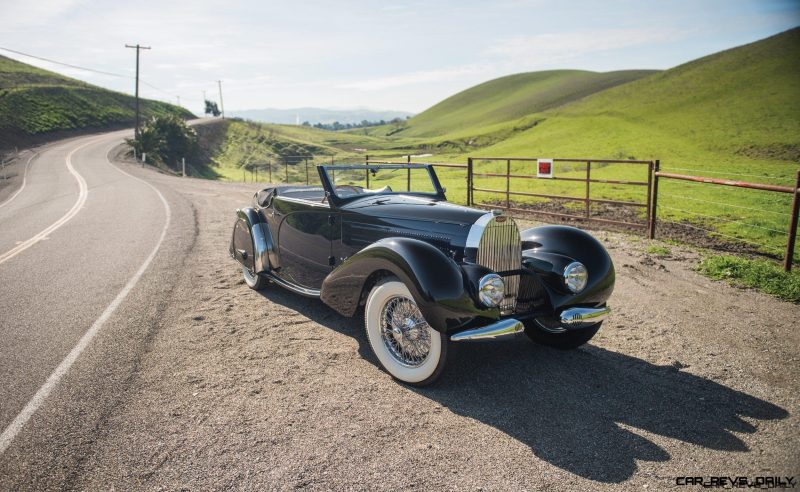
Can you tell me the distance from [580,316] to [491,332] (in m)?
0.98

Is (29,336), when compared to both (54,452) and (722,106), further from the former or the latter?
(722,106)

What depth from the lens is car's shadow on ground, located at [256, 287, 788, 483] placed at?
3023 millimetres

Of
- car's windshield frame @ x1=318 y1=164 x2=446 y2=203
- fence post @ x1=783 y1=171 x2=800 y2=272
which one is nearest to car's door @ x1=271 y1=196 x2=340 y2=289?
car's windshield frame @ x1=318 y1=164 x2=446 y2=203

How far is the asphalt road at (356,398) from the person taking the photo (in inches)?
111

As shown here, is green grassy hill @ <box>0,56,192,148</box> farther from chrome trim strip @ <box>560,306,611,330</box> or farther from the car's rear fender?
chrome trim strip @ <box>560,306,611,330</box>

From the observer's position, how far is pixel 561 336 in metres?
4.54

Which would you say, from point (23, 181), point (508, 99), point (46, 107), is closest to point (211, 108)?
point (46, 107)

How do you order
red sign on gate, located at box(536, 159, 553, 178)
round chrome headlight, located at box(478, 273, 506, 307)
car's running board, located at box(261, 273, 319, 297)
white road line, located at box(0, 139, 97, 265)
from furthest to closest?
red sign on gate, located at box(536, 159, 553, 178) → white road line, located at box(0, 139, 97, 265) → car's running board, located at box(261, 273, 319, 297) → round chrome headlight, located at box(478, 273, 506, 307)

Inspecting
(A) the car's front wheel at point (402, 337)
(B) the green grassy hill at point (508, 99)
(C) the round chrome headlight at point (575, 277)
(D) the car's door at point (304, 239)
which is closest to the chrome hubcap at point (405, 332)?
(A) the car's front wheel at point (402, 337)

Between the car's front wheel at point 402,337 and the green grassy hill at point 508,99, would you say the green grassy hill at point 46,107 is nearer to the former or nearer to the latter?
the car's front wheel at point 402,337

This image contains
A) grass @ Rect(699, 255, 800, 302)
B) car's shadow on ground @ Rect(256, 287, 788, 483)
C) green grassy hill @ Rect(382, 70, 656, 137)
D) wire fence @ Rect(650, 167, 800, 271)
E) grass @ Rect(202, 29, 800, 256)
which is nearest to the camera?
car's shadow on ground @ Rect(256, 287, 788, 483)

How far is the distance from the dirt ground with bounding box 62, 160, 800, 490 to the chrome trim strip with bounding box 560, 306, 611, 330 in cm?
42

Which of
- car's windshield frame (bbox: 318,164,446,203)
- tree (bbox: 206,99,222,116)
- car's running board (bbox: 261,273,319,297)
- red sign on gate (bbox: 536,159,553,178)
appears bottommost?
car's running board (bbox: 261,273,319,297)

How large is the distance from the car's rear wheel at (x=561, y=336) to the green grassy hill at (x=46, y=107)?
4907 centimetres
